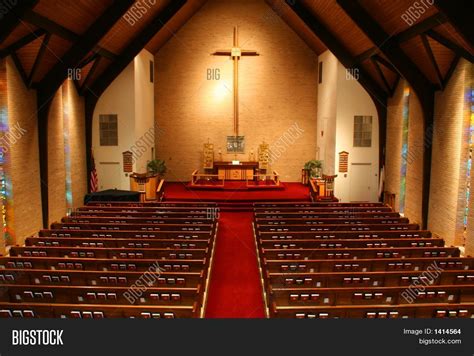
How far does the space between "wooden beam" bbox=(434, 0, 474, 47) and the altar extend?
471 inches

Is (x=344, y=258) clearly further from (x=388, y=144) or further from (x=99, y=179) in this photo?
(x=99, y=179)

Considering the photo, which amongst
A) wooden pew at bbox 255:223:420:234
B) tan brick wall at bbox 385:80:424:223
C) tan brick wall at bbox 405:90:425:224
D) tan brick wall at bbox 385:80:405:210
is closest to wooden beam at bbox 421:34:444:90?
tan brick wall at bbox 405:90:425:224

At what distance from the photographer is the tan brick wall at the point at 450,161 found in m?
11.3

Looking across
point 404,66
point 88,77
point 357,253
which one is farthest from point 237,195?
point 357,253

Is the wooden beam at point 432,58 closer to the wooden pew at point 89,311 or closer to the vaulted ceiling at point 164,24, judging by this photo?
the vaulted ceiling at point 164,24

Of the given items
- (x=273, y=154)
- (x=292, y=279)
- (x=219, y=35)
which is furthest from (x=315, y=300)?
(x=219, y=35)

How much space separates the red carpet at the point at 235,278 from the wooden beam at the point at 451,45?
6.60 m

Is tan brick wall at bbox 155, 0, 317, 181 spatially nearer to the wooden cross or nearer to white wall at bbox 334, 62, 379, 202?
the wooden cross

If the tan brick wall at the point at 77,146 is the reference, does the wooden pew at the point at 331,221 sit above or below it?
below

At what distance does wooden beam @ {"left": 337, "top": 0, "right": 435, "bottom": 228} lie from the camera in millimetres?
12383

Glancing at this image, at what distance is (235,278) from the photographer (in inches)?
363

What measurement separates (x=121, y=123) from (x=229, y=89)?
566cm

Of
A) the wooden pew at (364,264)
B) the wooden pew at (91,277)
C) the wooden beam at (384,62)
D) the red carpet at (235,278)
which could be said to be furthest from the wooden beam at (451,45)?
the wooden pew at (91,277)

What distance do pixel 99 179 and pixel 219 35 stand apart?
837 cm
